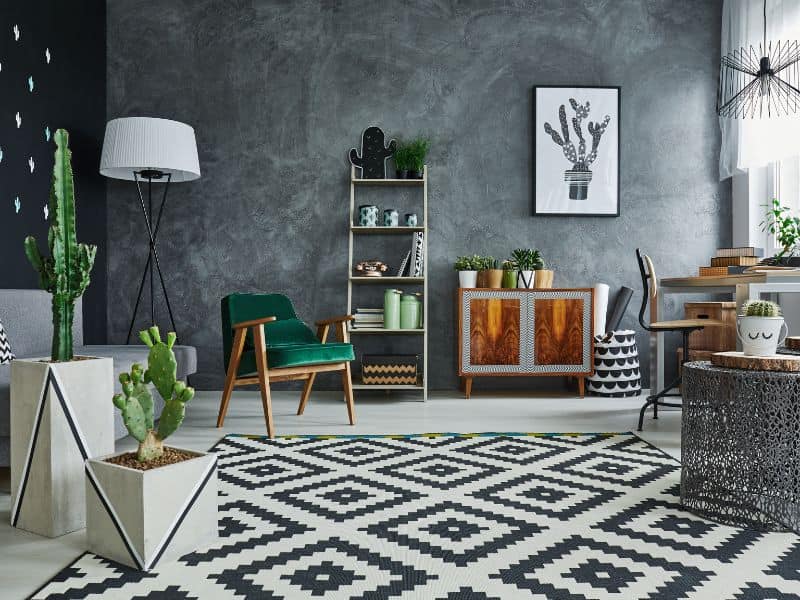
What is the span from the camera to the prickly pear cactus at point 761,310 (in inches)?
82.5

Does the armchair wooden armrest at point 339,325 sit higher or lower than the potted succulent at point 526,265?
lower

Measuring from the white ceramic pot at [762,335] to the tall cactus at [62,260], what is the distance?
203cm

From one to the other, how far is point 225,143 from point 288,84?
615mm

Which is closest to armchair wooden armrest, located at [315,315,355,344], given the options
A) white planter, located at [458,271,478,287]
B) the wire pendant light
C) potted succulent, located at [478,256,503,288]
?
white planter, located at [458,271,478,287]

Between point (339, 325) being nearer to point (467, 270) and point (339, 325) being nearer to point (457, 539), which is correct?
point (467, 270)

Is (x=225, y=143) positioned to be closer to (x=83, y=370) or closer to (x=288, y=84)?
(x=288, y=84)

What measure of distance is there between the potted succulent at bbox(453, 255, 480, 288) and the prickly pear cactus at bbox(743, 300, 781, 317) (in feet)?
7.70

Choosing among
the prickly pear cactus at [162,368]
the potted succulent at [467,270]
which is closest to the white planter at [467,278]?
the potted succulent at [467,270]

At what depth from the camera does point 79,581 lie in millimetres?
1578

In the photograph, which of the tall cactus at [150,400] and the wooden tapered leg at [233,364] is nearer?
the tall cactus at [150,400]

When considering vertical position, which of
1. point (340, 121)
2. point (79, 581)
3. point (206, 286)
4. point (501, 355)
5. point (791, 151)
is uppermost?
point (340, 121)

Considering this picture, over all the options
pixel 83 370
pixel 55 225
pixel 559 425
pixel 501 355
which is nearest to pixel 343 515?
pixel 83 370

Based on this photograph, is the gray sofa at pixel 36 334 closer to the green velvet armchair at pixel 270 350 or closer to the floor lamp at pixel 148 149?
the green velvet armchair at pixel 270 350

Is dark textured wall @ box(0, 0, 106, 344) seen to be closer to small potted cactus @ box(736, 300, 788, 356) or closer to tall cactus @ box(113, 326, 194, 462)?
tall cactus @ box(113, 326, 194, 462)
